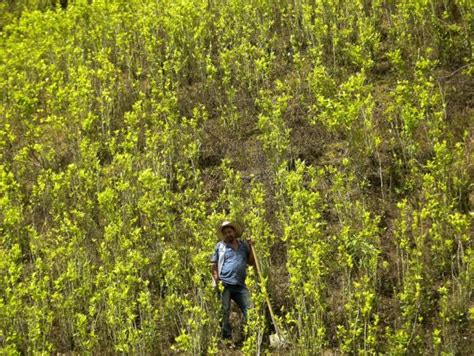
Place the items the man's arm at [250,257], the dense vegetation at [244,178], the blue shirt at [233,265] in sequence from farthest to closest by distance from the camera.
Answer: the man's arm at [250,257], the blue shirt at [233,265], the dense vegetation at [244,178]

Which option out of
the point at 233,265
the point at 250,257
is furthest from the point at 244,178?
the point at 233,265

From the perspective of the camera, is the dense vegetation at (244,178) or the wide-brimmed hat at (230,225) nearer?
the dense vegetation at (244,178)

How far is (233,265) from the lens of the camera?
6531 millimetres

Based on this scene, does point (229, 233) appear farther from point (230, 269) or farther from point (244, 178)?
point (244, 178)

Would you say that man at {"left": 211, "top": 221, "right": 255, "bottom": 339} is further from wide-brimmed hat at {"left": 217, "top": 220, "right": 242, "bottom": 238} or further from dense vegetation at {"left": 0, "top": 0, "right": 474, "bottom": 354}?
dense vegetation at {"left": 0, "top": 0, "right": 474, "bottom": 354}

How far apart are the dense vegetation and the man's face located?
274 mm

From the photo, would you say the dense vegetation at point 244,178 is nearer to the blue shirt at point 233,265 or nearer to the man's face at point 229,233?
the blue shirt at point 233,265

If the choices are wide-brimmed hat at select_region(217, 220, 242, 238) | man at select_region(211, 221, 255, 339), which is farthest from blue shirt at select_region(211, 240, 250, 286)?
wide-brimmed hat at select_region(217, 220, 242, 238)

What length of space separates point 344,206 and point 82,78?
4.59m

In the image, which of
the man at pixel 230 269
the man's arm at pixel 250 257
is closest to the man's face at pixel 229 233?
the man at pixel 230 269

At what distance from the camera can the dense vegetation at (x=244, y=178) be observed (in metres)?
6.21

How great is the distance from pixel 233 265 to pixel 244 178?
6.90 feet

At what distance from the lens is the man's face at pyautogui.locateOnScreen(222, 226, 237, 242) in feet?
21.6

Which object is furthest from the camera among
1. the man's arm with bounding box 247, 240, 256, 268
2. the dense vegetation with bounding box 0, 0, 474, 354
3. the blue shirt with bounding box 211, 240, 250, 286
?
the man's arm with bounding box 247, 240, 256, 268
